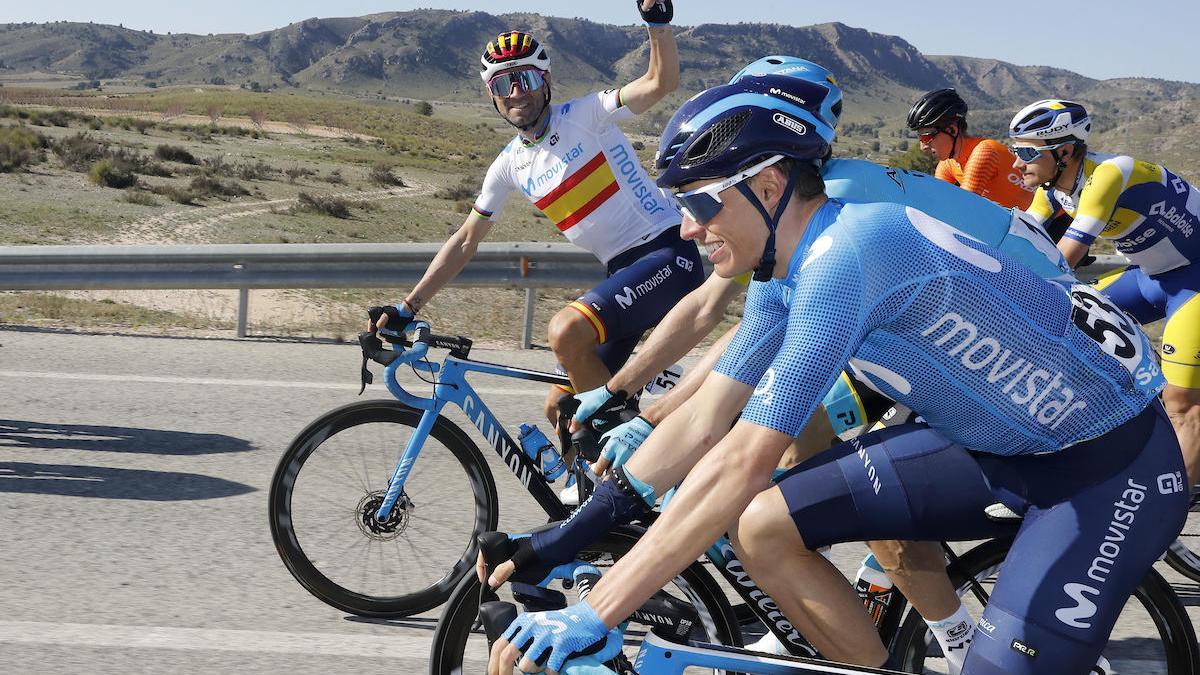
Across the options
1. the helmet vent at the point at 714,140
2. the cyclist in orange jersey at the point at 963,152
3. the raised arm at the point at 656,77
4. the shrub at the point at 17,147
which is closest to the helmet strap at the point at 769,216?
the helmet vent at the point at 714,140

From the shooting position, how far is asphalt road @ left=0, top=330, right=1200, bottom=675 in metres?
4.33

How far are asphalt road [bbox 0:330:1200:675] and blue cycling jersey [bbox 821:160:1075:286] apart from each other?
2168 mm

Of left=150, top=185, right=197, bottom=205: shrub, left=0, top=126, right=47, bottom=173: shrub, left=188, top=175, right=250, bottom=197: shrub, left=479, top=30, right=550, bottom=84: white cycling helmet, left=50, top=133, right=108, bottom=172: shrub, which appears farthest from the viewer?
left=50, top=133, right=108, bottom=172: shrub

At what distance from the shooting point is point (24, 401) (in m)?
7.59

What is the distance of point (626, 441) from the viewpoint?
11.6ft

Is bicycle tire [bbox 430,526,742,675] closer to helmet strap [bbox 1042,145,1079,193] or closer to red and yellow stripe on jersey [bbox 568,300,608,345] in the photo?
red and yellow stripe on jersey [bbox 568,300,608,345]

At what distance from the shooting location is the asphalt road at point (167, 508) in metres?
4.33

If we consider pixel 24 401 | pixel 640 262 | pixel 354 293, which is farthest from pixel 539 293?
pixel 640 262

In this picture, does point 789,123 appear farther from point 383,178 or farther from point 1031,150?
point 383,178

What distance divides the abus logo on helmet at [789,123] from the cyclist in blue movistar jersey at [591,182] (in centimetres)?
272

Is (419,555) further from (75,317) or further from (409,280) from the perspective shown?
(75,317)

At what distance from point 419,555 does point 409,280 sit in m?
5.41

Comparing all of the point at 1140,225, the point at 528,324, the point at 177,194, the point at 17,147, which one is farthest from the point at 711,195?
the point at 17,147

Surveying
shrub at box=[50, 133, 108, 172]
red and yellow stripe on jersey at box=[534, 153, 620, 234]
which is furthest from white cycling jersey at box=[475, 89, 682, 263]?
shrub at box=[50, 133, 108, 172]
